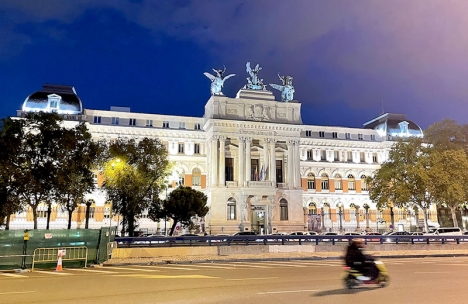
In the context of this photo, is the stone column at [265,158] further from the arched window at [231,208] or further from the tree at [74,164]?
the tree at [74,164]

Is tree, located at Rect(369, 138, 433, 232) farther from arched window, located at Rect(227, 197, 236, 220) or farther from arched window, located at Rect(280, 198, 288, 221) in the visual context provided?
arched window, located at Rect(227, 197, 236, 220)

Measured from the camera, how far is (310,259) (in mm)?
28078

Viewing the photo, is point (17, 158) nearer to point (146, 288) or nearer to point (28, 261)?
point (28, 261)

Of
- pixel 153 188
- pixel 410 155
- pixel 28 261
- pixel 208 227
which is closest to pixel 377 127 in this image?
pixel 410 155

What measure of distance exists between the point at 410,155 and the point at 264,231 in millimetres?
24196

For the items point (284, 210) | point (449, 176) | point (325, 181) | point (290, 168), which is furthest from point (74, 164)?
point (325, 181)

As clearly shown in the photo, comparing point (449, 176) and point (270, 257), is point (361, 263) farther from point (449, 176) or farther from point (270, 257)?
point (449, 176)

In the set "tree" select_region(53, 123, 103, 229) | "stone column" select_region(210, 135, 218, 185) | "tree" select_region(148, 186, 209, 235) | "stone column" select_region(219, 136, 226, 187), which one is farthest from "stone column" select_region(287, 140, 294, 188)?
"tree" select_region(53, 123, 103, 229)

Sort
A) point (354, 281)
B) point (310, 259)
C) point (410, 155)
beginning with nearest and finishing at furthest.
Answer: point (354, 281), point (310, 259), point (410, 155)

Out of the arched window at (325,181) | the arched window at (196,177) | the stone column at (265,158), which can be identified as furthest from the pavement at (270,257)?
the arched window at (325,181)

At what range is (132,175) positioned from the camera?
39.6 metres

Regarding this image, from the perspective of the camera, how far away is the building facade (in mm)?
60562

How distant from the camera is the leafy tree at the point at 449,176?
43812 millimetres

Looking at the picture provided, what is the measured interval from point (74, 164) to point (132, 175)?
6.00 meters
